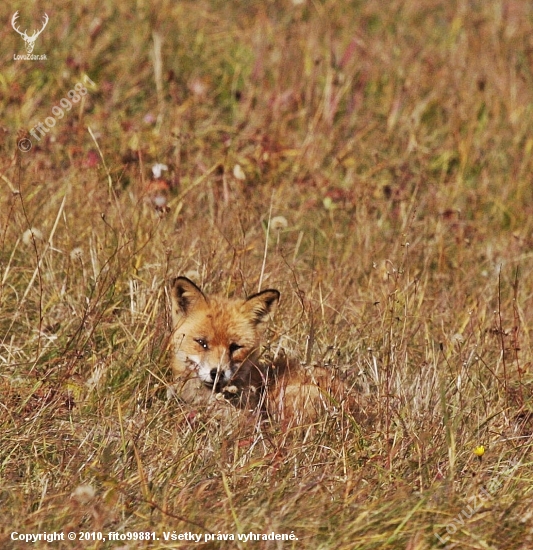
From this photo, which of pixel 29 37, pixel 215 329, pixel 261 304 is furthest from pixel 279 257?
pixel 29 37

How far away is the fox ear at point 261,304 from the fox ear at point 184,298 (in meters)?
0.26

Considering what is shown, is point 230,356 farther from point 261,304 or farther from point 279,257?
point 279,257

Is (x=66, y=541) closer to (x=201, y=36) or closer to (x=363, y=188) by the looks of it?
(x=363, y=188)

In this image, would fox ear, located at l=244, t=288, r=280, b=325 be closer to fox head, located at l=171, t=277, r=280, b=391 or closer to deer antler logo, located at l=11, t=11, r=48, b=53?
fox head, located at l=171, t=277, r=280, b=391

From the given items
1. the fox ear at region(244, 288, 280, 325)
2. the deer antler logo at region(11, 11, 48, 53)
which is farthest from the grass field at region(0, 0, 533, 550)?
the fox ear at region(244, 288, 280, 325)

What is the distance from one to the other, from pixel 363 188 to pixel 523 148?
207cm

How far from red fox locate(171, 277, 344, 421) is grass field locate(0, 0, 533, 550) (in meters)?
0.11

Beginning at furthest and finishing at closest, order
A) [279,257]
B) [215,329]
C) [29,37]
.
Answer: [29,37] → [279,257] → [215,329]

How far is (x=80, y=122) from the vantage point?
7.39 metres

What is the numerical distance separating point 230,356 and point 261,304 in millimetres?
330

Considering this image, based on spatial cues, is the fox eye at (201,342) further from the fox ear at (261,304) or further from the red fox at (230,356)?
the fox ear at (261,304)

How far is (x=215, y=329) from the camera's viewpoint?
5.22 m

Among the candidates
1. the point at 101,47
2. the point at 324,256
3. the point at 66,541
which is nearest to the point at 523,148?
the point at 324,256

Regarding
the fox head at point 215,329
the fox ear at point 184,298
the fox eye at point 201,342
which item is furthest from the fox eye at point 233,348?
the fox ear at point 184,298
